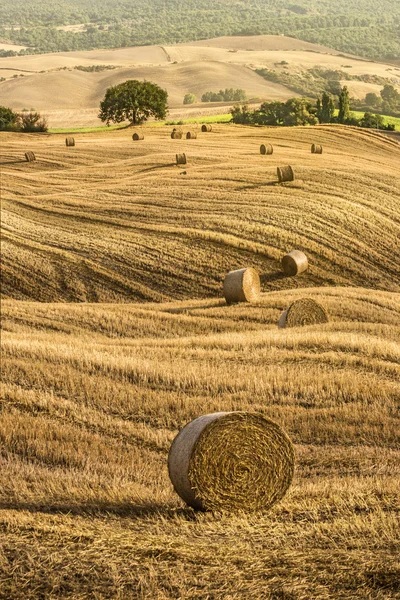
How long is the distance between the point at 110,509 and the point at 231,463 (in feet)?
4.50

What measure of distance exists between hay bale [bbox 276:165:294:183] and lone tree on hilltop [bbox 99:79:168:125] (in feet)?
116

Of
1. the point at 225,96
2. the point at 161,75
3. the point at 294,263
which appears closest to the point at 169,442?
the point at 294,263

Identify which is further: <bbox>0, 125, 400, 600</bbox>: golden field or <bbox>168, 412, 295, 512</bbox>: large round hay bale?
<bbox>168, 412, 295, 512</bbox>: large round hay bale

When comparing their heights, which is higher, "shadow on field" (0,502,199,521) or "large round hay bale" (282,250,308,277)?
"shadow on field" (0,502,199,521)

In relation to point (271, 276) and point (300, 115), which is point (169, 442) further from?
point (300, 115)

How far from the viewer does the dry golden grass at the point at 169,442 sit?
22.9 ft

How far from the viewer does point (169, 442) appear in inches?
475

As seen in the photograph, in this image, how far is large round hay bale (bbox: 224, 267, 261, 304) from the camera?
23.2 m

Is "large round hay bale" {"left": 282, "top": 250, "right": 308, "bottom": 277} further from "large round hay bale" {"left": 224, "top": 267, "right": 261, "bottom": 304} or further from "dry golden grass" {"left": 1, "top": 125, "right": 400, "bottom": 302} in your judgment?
"large round hay bale" {"left": 224, "top": 267, "right": 261, "bottom": 304}

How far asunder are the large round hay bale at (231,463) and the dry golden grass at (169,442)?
0.19 metres

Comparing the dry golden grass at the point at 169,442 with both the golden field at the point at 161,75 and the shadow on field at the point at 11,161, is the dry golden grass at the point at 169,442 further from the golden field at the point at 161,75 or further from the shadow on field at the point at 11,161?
the golden field at the point at 161,75

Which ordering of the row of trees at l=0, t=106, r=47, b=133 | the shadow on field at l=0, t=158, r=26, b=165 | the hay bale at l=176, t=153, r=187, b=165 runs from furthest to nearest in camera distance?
the row of trees at l=0, t=106, r=47, b=133 → the shadow on field at l=0, t=158, r=26, b=165 → the hay bale at l=176, t=153, r=187, b=165

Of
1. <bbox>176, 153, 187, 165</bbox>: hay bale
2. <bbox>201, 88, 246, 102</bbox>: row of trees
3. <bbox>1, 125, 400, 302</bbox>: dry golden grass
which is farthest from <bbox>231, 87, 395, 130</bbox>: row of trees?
<bbox>201, 88, 246, 102</bbox>: row of trees

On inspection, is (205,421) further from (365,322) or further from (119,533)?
(365,322)
